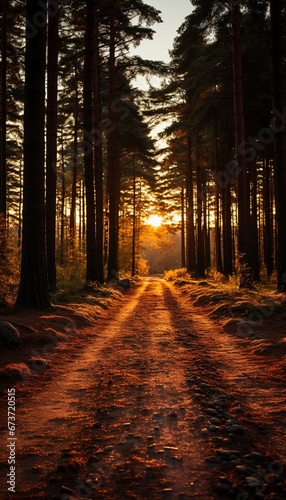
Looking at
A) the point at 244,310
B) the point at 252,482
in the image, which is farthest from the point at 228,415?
the point at 244,310

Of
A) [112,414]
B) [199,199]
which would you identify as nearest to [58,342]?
[112,414]

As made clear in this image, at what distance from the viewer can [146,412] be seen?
400 centimetres

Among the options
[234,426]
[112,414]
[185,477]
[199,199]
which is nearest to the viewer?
[185,477]

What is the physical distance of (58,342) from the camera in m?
7.43

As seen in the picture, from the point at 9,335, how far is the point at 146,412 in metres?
3.40

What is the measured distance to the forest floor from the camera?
2689 mm

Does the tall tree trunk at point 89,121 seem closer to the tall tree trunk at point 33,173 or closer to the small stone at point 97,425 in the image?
the tall tree trunk at point 33,173

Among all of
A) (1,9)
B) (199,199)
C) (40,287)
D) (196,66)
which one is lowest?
(40,287)

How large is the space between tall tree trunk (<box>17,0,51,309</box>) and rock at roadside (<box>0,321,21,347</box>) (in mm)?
2829

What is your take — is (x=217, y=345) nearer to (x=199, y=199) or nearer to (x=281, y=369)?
(x=281, y=369)

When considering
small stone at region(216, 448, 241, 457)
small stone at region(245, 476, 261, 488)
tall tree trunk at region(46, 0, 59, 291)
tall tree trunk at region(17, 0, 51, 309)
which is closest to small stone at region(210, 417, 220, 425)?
small stone at region(216, 448, 241, 457)

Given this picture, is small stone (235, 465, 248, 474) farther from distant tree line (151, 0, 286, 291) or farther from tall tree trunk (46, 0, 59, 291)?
tall tree trunk (46, 0, 59, 291)

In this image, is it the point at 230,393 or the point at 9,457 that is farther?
the point at 230,393

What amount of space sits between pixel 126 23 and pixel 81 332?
17.1 meters
